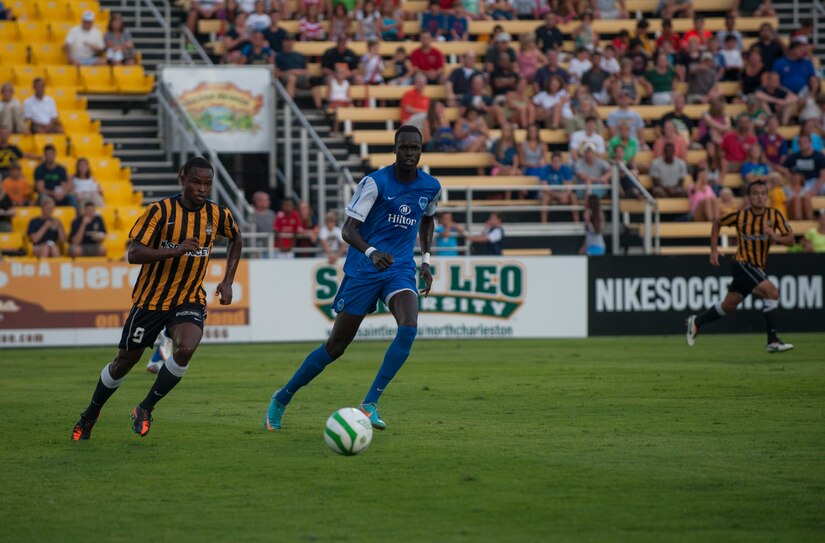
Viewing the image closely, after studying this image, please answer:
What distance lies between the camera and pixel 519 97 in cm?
2709

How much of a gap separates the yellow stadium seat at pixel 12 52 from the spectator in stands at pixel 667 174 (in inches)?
504

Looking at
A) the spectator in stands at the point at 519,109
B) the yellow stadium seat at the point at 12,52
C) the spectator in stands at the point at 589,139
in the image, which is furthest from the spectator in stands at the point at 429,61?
the yellow stadium seat at the point at 12,52

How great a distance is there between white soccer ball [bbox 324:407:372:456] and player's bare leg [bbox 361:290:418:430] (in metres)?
0.95

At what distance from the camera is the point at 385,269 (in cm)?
970

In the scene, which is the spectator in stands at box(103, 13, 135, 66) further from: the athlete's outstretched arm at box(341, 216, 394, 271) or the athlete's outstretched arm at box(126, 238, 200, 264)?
the athlete's outstretched arm at box(126, 238, 200, 264)

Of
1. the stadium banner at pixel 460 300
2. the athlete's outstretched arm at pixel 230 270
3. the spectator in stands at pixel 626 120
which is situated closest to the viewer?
the athlete's outstretched arm at pixel 230 270

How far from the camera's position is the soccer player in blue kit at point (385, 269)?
974 cm

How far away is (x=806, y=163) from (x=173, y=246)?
65.5ft

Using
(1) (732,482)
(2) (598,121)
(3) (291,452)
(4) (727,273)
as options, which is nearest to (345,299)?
(3) (291,452)

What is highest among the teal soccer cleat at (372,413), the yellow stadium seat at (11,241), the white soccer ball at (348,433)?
the white soccer ball at (348,433)

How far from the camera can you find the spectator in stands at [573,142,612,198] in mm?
24891

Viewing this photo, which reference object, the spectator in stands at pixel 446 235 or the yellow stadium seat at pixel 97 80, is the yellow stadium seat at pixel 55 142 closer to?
the yellow stadium seat at pixel 97 80

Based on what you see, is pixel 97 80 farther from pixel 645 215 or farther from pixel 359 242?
pixel 359 242

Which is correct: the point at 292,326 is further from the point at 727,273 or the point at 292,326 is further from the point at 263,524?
the point at 263,524
